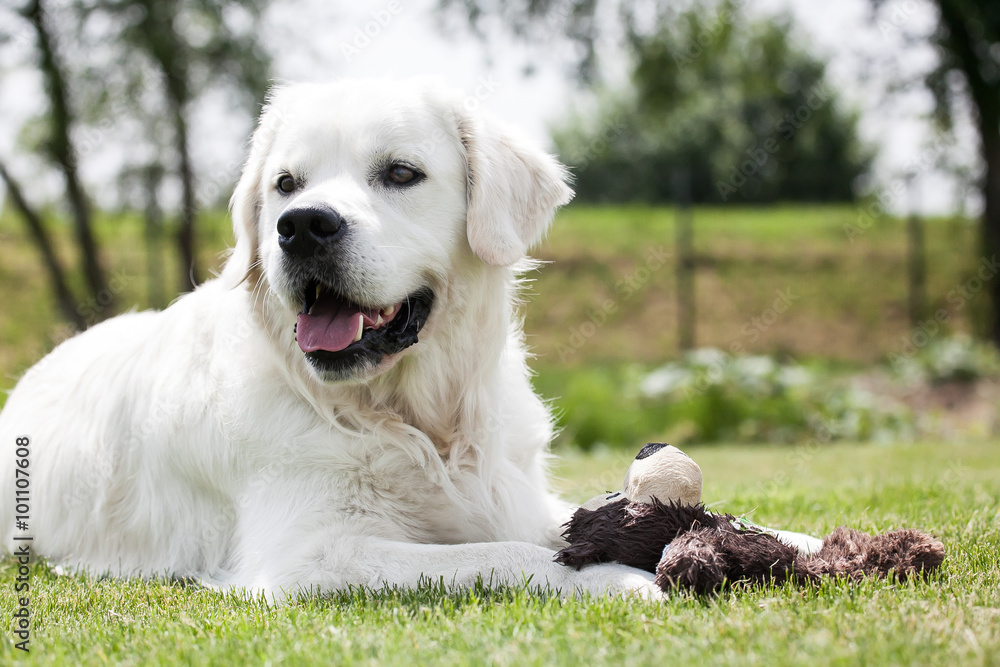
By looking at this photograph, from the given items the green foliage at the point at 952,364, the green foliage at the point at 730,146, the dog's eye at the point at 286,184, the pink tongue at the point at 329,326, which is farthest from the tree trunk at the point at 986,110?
the pink tongue at the point at 329,326

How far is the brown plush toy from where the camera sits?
2318 mm

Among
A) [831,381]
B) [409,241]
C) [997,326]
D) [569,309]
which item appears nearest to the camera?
[409,241]

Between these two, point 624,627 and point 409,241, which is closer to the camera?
point 624,627

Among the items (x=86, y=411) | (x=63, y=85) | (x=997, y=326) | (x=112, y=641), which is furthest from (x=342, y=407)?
(x=997, y=326)

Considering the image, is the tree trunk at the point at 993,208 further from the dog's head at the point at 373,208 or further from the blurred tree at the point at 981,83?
the dog's head at the point at 373,208

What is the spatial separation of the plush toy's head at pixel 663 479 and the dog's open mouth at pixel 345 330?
0.92 meters

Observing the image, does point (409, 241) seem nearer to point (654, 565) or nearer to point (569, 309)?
point (654, 565)

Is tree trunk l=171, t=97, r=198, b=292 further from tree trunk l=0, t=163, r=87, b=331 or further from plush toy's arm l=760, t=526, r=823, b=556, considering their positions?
plush toy's arm l=760, t=526, r=823, b=556

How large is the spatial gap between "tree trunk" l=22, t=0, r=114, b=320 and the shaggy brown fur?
950cm

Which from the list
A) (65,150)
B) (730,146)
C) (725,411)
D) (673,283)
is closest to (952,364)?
(725,411)

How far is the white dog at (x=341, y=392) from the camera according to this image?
2768mm

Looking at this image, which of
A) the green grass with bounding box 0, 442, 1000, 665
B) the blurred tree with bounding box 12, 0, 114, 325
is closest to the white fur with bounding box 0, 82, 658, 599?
the green grass with bounding box 0, 442, 1000, 665

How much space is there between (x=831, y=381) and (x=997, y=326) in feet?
10.4

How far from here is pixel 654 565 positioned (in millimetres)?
2498
